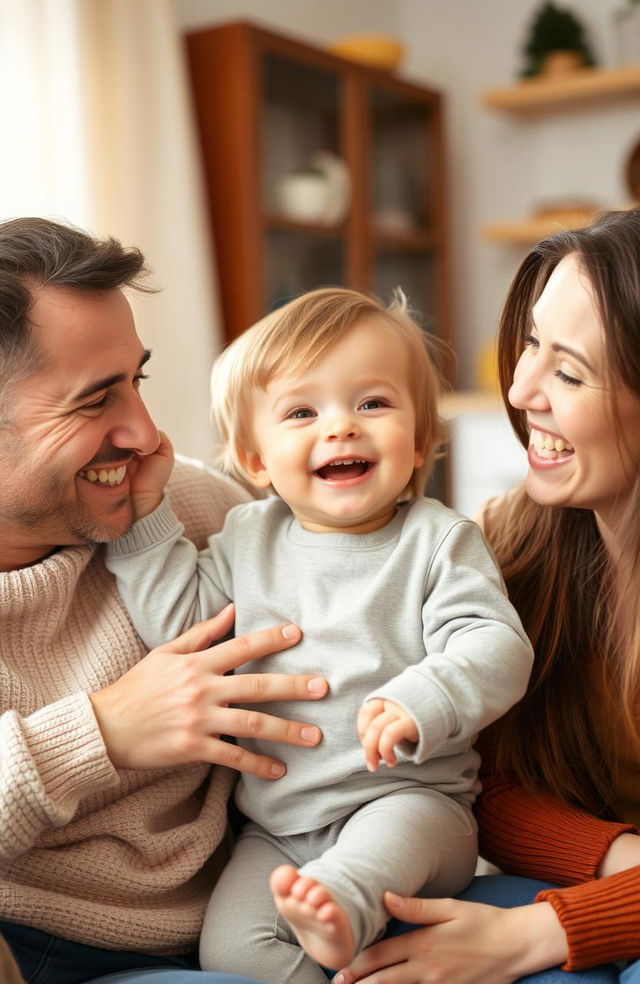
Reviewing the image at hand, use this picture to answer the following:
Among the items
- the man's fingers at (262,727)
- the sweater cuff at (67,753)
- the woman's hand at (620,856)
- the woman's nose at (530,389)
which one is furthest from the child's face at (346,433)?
the woman's hand at (620,856)

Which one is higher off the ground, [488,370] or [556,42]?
[556,42]

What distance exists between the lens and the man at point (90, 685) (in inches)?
46.4

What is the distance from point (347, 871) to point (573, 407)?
569 mm

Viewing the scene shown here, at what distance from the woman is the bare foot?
10 centimetres

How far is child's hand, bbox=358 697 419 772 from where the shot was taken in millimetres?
1035

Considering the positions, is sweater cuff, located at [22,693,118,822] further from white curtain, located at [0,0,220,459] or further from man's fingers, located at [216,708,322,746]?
white curtain, located at [0,0,220,459]

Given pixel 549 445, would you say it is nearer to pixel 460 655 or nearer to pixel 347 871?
pixel 460 655

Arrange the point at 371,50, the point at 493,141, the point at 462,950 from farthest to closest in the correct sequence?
the point at 493,141, the point at 371,50, the point at 462,950

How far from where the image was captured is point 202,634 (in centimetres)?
128

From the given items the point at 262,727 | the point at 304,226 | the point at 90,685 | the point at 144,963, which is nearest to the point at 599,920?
the point at 262,727

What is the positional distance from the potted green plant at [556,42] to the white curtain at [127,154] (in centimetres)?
163

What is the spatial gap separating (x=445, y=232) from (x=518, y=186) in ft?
1.34

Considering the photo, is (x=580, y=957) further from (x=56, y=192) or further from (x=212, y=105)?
(x=212, y=105)

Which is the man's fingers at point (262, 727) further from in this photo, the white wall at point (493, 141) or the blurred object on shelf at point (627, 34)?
the blurred object on shelf at point (627, 34)
